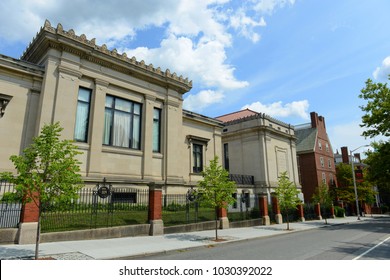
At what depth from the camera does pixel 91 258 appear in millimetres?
9320

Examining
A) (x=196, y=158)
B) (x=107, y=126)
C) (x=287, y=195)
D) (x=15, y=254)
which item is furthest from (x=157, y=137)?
(x=15, y=254)

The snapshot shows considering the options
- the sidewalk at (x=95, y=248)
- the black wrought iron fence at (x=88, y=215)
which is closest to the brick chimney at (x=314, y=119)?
the black wrought iron fence at (x=88, y=215)

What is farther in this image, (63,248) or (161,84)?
(161,84)

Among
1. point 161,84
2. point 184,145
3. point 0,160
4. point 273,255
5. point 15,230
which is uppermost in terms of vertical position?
point 161,84

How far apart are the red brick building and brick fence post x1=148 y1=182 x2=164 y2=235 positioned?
41.4 meters

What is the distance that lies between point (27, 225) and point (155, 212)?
6508mm

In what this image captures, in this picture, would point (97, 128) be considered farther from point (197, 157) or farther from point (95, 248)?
point (197, 157)

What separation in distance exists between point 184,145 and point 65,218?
53.1 feet

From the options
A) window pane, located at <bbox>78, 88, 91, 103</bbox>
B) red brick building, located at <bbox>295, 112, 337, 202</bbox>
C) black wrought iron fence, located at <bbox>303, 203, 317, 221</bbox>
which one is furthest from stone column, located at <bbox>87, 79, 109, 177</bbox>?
red brick building, located at <bbox>295, 112, 337, 202</bbox>

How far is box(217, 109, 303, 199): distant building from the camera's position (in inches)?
1496

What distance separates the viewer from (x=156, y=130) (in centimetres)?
2600

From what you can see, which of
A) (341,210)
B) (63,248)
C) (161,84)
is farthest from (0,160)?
(341,210)

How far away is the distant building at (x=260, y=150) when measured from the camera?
125 ft

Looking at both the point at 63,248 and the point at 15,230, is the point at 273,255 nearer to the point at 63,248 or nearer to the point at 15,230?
the point at 63,248
